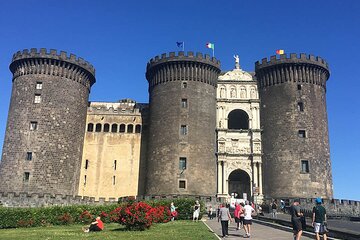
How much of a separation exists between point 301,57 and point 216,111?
1239 cm

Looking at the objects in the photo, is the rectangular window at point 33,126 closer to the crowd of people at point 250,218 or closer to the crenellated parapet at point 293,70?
the crowd of people at point 250,218

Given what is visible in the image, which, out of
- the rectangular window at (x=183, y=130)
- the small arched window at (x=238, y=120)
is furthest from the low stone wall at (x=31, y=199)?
the small arched window at (x=238, y=120)

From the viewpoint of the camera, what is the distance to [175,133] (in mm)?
45500

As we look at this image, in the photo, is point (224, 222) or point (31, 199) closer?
point (224, 222)

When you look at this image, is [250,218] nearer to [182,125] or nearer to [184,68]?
[182,125]

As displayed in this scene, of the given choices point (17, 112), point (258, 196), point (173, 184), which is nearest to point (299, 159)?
point (258, 196)

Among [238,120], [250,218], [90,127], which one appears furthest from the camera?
[238,120]

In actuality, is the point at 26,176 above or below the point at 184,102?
below

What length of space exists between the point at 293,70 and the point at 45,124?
1186 inches

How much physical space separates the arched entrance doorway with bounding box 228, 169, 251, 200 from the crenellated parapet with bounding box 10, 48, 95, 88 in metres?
22.8

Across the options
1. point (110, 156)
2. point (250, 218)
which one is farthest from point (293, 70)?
point (250, 218)

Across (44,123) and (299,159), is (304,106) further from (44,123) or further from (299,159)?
(44,123)

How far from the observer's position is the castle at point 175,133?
143 ft

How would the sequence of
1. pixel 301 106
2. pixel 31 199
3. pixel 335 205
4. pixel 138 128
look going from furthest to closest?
pixel 138 128 < pixel 301 106 < pixel 335 205 < pixel 31 199
